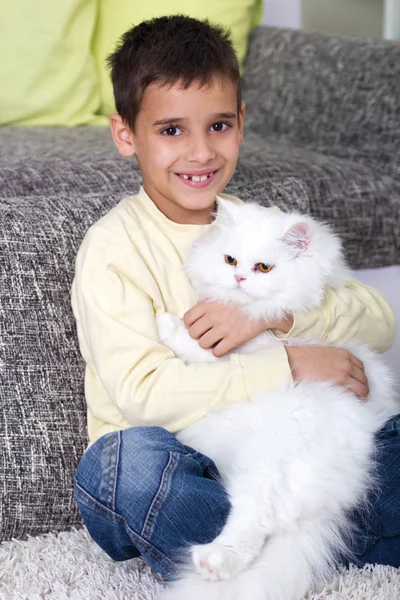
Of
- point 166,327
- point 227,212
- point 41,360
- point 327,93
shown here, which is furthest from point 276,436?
point 327,93

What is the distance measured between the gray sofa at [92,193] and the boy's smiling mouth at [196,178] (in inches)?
8.7

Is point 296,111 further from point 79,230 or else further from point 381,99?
point 79,230

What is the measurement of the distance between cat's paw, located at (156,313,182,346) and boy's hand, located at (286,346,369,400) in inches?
7.2

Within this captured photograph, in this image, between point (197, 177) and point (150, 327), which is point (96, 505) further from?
point (197, 177)

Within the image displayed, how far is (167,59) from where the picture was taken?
1376mm

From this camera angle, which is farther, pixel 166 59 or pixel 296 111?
pixel 296 111

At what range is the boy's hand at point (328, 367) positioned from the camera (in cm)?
127

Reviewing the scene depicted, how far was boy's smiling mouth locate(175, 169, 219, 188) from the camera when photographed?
1402 millimetres

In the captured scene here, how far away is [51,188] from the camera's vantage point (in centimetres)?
182

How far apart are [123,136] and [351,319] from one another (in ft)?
1.71

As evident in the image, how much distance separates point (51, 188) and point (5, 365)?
0.54 meters

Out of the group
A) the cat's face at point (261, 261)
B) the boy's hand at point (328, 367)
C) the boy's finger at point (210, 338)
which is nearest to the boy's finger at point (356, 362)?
the boy's hand at point (328, 367)

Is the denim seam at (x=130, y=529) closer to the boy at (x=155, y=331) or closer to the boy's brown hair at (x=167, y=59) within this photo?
the boy at (x=155, y=331)

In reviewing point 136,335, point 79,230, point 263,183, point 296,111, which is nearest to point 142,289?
point 136,335
